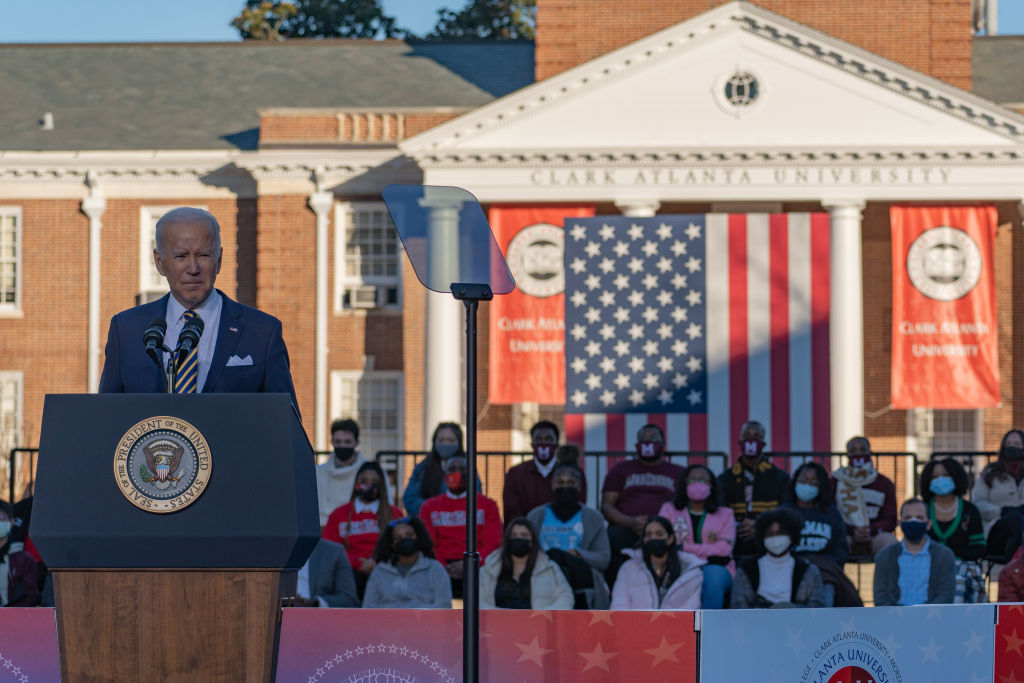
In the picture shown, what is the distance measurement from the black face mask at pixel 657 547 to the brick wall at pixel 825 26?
22456mm

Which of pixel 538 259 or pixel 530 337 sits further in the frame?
pixel 538 259

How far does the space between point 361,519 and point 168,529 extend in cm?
867

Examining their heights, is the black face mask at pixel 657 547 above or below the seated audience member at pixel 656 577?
above

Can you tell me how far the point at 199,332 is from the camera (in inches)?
150

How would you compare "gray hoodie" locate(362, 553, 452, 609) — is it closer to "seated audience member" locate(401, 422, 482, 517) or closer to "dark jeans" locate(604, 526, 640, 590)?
"dark jeans" locate(604, 526, 640, 590)

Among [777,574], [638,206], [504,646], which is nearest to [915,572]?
[777,574]

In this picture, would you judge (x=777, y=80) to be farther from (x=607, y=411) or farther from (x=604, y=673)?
(x=604, y=673)

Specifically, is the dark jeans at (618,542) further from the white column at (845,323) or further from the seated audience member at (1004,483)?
the white column at (845,323)

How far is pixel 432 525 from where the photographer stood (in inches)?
471

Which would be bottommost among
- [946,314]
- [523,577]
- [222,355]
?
[523,577]

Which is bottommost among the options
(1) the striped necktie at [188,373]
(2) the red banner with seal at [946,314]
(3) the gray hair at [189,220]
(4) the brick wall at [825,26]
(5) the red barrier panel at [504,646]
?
(5) the red barrier panel at [504,646]

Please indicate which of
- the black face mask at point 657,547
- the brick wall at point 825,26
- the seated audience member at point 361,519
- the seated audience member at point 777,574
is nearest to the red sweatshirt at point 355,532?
the seated audience member at point 361,519

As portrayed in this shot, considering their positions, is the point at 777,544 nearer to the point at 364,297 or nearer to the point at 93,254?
the point at 364,297

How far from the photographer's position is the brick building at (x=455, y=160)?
88.9ft
